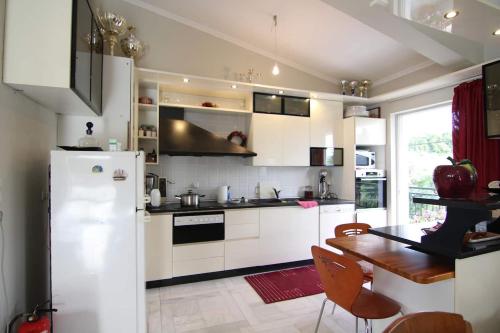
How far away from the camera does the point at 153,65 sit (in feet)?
10.9

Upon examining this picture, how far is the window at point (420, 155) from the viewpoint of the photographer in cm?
341

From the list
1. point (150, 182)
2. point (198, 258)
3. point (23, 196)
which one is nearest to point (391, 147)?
point (198, 258)

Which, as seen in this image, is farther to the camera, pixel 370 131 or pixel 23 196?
pixel 370 131

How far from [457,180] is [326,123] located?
268cm

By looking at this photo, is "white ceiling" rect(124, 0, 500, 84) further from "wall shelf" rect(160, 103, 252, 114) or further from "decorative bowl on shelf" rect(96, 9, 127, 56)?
"wall shelf" rect(160, 103, 252, 114)

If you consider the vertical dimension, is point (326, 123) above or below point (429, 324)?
above

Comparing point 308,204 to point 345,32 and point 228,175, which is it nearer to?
point 228,175

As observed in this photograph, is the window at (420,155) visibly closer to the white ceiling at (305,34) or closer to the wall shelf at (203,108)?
the white ceiling at (305,34)

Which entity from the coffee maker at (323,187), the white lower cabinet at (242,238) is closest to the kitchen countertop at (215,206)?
the white lower cabinet at (242,238)

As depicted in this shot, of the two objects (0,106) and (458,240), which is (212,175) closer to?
(0,106)

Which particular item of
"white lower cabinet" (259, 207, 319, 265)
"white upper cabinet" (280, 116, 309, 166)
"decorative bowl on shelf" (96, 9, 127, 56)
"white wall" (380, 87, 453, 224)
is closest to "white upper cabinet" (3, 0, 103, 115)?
"decorative bowl on shelf" (96, 9, 127, 56)

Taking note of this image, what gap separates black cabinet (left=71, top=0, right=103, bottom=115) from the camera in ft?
5.50

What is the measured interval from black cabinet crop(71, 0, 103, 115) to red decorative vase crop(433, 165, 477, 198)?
7.24ft

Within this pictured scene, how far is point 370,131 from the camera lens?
3.96 metres
